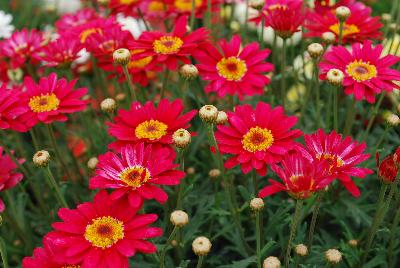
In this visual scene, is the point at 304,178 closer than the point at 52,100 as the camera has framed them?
Yes

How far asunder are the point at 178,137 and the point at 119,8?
1.13m

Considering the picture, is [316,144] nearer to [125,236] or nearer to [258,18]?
[125,236]

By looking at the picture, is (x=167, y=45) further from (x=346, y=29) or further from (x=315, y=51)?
(x=346, y=29)

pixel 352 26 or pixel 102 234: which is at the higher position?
pixel 352 26

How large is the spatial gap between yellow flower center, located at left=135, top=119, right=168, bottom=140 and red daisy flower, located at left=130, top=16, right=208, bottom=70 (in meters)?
0.26

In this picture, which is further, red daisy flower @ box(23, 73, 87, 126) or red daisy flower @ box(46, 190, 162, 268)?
red daisy flower @ box(23, 73, 87, 126)

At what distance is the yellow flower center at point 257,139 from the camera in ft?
5.80

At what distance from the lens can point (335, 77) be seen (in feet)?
5.97

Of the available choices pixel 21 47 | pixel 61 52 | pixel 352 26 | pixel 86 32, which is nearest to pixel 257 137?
pixel 352 26

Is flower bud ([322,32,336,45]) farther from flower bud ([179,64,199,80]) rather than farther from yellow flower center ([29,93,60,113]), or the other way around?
yellow flower center ([29,93,60,113])

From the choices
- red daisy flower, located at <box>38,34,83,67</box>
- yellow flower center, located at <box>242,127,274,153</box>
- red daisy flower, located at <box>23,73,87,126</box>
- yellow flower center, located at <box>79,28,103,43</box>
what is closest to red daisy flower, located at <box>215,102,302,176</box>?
yellow flower center, located at <box>242,127,274,153</box>

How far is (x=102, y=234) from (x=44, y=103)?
656mm

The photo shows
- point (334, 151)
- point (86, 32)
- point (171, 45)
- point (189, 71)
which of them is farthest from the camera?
point (86, 32)

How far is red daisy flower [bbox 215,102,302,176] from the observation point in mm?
1719
